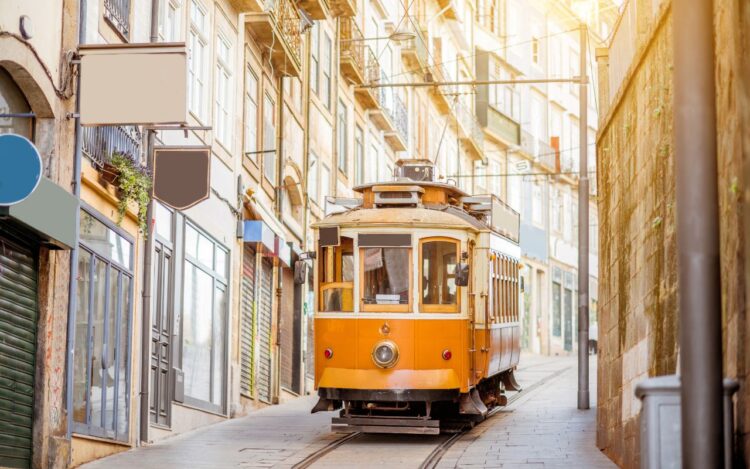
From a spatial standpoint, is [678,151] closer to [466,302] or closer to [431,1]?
[466,302]

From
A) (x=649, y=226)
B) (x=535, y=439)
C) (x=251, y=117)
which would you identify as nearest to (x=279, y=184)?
(x=251, y=117)

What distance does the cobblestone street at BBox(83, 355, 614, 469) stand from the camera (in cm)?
1461

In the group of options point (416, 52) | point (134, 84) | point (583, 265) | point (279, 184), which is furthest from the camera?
point (416, 52)

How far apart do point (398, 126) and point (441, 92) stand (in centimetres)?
625

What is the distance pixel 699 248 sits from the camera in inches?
261

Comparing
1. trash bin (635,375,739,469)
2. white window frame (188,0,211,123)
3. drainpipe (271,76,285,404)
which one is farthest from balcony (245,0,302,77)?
trash bin (635,375,739,469)

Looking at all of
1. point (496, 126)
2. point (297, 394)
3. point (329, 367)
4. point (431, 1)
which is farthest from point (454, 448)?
point (496, 126)

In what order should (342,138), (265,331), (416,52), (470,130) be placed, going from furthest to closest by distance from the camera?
(470,130), (416,52), (342,138), (265,331)

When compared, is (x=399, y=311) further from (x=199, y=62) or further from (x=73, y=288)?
(x=199, y=62)

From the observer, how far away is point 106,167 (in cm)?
1540

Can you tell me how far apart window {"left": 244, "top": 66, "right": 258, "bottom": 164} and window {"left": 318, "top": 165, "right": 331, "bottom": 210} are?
6.30m

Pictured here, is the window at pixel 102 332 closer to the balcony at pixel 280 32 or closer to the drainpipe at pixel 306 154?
the balcony at pixel 280 32

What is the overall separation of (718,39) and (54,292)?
7319mm

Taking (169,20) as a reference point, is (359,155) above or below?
above
